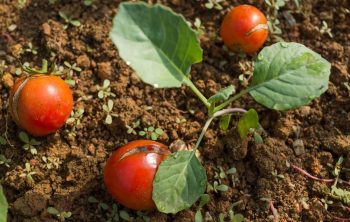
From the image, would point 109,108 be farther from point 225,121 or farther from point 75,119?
point 225,121

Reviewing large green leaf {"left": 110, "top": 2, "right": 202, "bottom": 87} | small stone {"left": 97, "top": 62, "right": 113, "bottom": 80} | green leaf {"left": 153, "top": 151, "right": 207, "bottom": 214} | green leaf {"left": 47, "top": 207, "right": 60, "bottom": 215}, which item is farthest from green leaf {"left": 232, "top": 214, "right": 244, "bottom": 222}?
small stone {"left": 97, "top": 62, "right": 113, "bottom": 80}

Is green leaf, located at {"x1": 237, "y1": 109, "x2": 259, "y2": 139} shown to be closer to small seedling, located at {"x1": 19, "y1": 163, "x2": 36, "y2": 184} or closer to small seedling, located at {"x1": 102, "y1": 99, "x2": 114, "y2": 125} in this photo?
small seedling, located at {"x1": 102, "y1": 99, "x2": 114, "y2": 125}

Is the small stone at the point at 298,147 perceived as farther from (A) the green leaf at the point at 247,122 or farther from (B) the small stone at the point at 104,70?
(B) the small stone at the point at 104,70

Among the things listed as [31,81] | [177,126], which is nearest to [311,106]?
[177,126]

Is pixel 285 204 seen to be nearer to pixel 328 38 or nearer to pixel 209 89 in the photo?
pixel 209 89

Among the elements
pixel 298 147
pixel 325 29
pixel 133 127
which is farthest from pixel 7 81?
pixel 325 29

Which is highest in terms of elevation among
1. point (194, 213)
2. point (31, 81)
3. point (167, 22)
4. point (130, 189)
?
point (167, 22)
